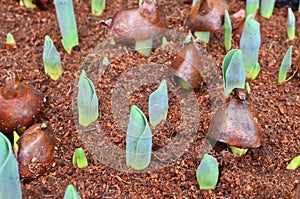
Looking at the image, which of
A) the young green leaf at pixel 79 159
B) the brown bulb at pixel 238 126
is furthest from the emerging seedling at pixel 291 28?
the young green leaf at pixel 79 159

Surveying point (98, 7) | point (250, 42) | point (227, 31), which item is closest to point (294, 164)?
point (250, 42)

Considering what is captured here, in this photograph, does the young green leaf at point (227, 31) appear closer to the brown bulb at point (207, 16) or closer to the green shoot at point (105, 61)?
the brown bulb at point (207, 16)

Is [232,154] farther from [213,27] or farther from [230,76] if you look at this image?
[213,27]

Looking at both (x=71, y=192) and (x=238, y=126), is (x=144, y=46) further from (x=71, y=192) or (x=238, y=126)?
(x=71, y=192)

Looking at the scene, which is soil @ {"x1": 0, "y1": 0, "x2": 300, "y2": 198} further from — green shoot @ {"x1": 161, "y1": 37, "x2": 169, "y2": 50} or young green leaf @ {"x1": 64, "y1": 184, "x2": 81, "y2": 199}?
young green leaf @ {"x1": 64, "y1": 184, "x2": 81, "y2": 199}

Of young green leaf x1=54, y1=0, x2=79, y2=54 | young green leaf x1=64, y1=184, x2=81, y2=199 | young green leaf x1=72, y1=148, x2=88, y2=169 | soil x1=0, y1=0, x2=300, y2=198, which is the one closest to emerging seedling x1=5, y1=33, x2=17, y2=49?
soil x1=0, y1=0, x2=300, y2=198

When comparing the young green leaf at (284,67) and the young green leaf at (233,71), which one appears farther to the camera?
the young green leaf at (284,67)

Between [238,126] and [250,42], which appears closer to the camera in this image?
[238,126]
